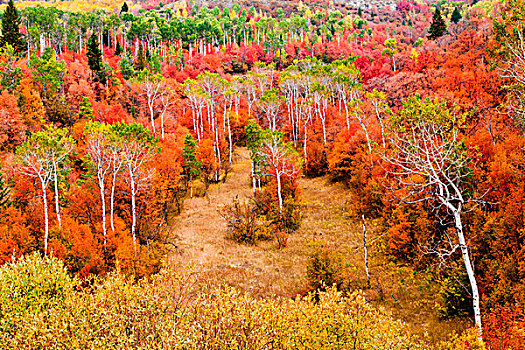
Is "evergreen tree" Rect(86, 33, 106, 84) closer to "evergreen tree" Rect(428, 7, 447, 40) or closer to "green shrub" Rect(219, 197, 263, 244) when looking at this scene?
"green shrub" Rect(219, 197, 263, 244)

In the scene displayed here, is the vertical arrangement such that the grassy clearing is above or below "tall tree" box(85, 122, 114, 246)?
below

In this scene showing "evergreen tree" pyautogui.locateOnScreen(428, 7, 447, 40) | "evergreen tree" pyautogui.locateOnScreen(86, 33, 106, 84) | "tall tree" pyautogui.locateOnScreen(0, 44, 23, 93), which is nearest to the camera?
"tall tree" pyautogui.locateOnScreen(0, 44, 23, 93)

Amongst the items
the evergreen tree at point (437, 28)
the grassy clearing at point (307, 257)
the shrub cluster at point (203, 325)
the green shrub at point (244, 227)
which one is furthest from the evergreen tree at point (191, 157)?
the evergreen tree at point (437, 28)

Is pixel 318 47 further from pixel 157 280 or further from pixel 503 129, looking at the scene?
pixel 157 280

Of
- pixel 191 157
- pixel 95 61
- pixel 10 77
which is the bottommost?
pixel 191 157

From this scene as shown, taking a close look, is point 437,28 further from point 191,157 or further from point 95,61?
point 95,61

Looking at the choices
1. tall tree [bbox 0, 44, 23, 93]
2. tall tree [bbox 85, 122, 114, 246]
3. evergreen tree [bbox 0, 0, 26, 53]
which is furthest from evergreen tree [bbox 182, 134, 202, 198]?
evergreen tree [bbox 0, 0, 26, 53]

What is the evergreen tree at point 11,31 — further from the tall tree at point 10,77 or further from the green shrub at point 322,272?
the green shrub at point 322,272

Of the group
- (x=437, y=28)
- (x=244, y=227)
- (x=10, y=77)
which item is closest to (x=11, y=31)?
(x=10, y=77)

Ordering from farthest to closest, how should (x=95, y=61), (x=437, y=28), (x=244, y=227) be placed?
(x=437, y=28) < (x=95, y=61) < (x=244, y=227)
